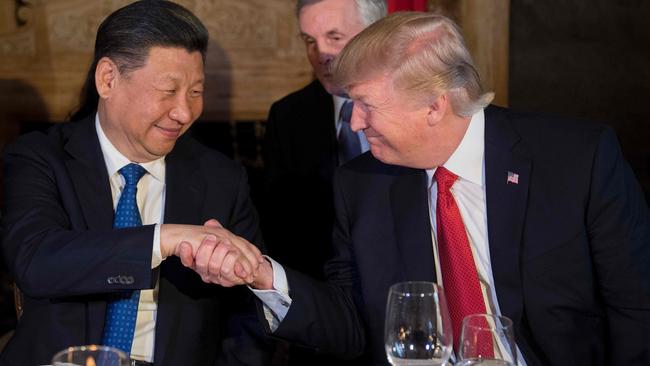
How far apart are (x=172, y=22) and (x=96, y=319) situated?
0.73 metres

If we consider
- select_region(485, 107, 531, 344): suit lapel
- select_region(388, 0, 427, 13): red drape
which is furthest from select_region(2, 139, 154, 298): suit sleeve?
select_region(388, 0, 427, 13): red drape

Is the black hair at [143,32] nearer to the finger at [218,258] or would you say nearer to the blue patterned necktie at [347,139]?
the finger at [218,258]

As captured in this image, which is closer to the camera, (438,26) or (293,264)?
(438,26)

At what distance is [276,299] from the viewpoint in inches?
98.3

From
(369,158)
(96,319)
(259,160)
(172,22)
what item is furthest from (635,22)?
(96,319)

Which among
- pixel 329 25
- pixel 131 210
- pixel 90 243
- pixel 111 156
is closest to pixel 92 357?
pixel 90 243

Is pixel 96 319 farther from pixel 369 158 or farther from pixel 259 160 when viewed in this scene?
pixel 259 160

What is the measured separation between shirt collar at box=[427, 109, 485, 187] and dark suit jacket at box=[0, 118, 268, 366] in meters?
0.59

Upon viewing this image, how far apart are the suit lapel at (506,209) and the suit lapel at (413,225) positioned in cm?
15

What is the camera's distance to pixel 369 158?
274 centimetres

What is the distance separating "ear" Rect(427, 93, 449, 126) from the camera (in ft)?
8.13

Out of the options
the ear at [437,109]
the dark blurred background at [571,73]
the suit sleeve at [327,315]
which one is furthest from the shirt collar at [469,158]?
the dark blurred background at [571,73]

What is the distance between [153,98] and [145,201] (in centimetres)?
28

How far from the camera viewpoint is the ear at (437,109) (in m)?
2.48
